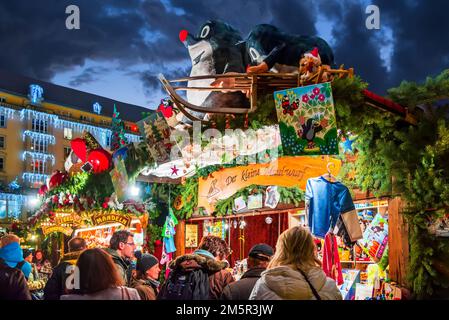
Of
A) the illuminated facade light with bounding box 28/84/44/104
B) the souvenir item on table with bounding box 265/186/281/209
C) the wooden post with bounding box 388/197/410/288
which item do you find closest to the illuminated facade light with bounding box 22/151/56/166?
the illuminated facade light with bounding box 28/84/44/104

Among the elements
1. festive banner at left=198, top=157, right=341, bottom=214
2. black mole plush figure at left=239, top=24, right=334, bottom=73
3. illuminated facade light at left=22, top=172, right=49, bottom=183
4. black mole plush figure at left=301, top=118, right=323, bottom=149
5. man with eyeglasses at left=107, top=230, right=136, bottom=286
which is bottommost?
man with eyeglasses at left=107, top=230, right=136, bottom=286

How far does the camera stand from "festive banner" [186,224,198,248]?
11789 mm

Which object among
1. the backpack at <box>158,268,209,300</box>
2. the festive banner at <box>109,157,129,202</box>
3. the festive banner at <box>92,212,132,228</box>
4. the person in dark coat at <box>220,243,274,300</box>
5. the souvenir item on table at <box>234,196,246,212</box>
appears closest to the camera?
the person in dark coat at <box>220,243,274,300</box>

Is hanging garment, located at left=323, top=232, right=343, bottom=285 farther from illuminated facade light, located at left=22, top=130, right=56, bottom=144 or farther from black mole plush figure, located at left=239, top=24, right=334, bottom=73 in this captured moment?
illuminated facade light, located at left=22, top=130, right=56, bottom=144

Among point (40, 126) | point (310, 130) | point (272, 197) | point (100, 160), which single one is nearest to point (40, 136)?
point (40, 126)

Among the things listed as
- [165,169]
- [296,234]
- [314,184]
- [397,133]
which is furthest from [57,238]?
[296,234]

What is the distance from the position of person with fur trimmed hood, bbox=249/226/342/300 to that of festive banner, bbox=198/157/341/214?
389 centimetres

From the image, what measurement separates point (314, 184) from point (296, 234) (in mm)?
3116

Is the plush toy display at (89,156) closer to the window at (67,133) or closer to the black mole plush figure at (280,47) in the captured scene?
the black mole plush figure at (280,47)

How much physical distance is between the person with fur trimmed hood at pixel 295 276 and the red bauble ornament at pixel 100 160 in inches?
309

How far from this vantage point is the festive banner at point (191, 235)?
38.7 feet

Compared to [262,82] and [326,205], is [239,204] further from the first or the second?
[262,82]

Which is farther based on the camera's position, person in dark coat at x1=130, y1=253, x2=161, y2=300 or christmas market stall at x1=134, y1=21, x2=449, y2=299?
christmas market stall at x1=134, y1=21, x2=449, y2=299

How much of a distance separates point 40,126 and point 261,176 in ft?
193
